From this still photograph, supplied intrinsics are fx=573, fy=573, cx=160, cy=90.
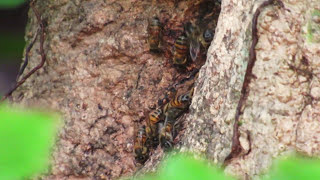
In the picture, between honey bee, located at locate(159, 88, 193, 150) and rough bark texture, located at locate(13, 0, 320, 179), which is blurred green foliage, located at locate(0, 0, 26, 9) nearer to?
rough bark texture, located at locate(13, 0, 320, 179)

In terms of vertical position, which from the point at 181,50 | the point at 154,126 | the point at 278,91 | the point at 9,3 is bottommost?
the point at 154,126

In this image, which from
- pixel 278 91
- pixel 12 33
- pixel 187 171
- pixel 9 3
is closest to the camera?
pixel 187 171

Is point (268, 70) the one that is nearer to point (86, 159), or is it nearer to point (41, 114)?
point (86, 159)

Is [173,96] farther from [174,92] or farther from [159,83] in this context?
[159,83]

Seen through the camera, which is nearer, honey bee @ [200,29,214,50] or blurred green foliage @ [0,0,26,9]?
blurred green foliage @ [0,0,26,9]

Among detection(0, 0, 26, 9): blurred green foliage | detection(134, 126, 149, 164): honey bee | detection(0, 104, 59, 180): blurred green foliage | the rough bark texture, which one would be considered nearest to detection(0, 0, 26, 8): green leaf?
detection(0, 0, 26, 9): blurred green foliage

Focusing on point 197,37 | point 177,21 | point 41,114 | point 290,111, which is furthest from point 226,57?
point 41,114

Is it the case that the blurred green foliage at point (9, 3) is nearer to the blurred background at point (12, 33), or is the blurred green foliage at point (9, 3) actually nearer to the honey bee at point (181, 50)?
the blurred background at point (12, 33)

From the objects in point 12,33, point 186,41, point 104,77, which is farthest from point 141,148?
point 12,33

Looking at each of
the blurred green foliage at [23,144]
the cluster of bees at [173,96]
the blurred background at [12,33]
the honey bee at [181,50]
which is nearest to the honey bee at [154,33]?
the cluster of bees at [173,96]
